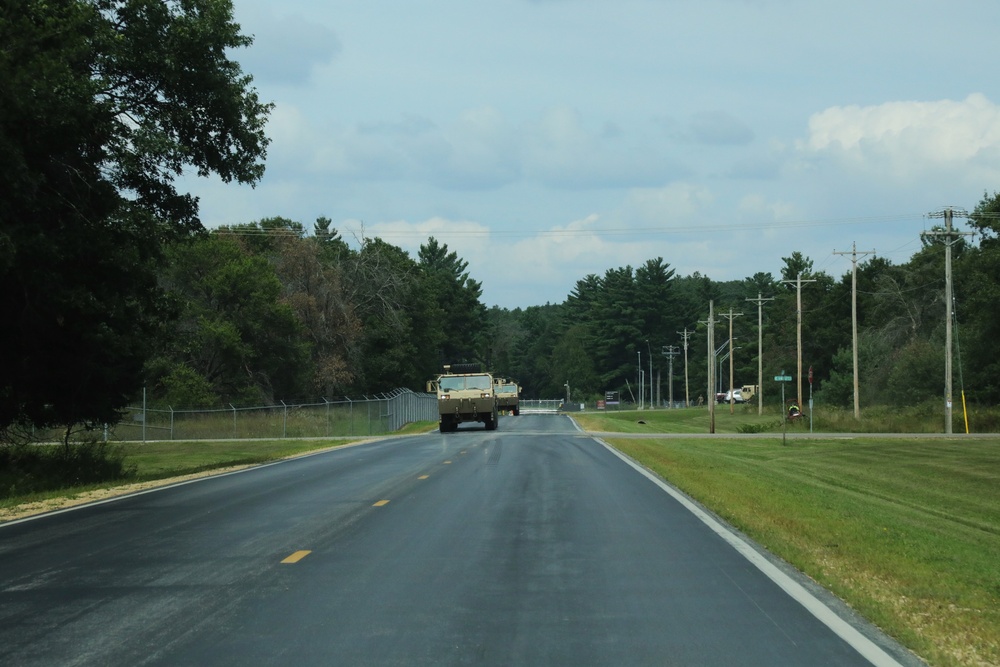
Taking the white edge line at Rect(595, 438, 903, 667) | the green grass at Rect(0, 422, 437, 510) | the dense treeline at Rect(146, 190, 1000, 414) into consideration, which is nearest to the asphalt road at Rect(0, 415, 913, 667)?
the white edge line at Rect(595, 438, 903, 667)

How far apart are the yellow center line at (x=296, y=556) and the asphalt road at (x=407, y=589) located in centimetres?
3

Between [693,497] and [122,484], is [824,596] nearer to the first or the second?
[693,497]

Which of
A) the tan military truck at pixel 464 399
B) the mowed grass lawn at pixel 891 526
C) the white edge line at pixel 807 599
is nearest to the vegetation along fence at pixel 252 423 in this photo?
the tan military truck at pixel 464 399

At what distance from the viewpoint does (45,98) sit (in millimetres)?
18047

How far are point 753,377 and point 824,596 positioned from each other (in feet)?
466

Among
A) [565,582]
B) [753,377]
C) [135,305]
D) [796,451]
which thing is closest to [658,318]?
[753,377]

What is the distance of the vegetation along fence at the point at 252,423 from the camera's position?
151 ft

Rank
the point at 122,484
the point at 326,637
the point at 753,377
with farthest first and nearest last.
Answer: the point at 753,377 < the point at 122,484 < the point at 326,637

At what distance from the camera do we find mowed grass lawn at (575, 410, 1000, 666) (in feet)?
25.6

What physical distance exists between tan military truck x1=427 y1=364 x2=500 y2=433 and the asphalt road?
35132 mm

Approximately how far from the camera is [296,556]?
10.5m

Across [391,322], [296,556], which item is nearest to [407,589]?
[296,556]

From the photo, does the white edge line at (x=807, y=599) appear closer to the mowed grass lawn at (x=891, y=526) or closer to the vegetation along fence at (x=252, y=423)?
the mowed grass lawn at (x=891, y=526)

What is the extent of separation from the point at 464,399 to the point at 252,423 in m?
10.0
